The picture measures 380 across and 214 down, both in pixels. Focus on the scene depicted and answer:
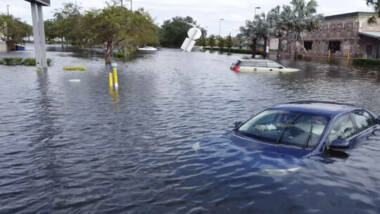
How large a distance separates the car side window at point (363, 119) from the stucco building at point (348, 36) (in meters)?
53.2

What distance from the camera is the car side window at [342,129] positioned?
7.14 m

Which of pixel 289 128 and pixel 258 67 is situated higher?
pixel 258 67

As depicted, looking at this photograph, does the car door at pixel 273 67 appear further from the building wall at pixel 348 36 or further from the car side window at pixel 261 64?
the building wall at pixel 348 36

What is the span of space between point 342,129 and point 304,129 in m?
1.04

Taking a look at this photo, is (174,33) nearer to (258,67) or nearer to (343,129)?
(258,67)

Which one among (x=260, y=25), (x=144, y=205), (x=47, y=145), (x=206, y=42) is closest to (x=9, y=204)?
(x=144, y=205)

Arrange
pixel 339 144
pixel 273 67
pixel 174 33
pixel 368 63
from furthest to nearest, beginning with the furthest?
pixel 174 33
pixel 368 63
pixel 273 67
pixel 339 144

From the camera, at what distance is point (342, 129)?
24.4 feet

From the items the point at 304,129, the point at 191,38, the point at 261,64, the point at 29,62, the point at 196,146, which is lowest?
the point at 196,146

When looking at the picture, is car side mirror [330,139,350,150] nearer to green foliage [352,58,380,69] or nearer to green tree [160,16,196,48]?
green foliage [352,58,380,69]

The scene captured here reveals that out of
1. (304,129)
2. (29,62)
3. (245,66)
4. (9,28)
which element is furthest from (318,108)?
(9,28)

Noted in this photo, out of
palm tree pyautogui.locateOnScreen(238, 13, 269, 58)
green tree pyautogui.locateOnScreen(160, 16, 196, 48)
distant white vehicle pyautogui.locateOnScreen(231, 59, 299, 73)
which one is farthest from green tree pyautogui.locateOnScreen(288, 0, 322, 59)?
green tree pyautogui.locateOnScreen(160, 16, 196, 48)

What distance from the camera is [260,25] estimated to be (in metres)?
79.4

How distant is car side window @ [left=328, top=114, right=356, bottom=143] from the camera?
23.4ft
